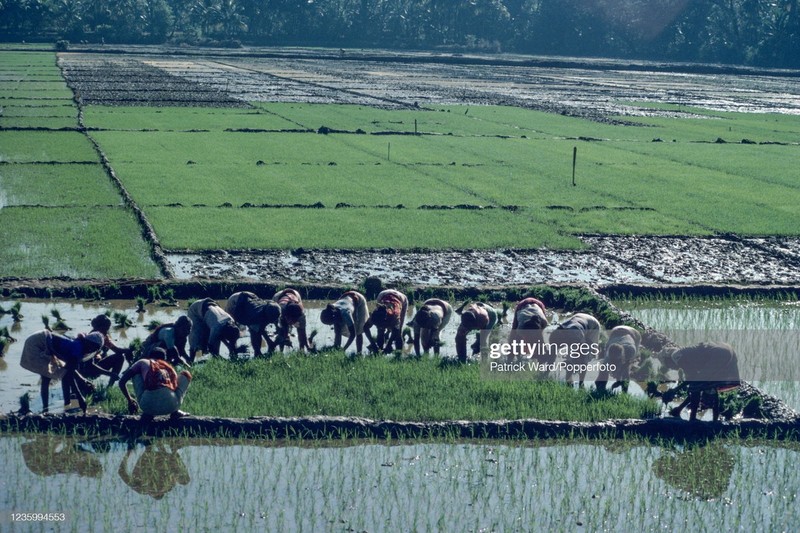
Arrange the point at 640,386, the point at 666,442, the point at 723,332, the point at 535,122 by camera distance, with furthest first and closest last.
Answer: the point at 535,122
the point at 723,332
the point at 640,386
the point at 666,442

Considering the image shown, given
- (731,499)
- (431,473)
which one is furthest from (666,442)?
(431,473)

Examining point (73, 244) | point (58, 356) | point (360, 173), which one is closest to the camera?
point (58, 356)

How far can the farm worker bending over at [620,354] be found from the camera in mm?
11867

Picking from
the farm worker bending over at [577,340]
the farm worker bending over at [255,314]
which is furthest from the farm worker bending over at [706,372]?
the farm worker bending over at [255,314]

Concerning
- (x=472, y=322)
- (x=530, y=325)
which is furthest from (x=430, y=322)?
(x=530, y=325)

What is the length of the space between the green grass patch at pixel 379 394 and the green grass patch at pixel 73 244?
5064 mm

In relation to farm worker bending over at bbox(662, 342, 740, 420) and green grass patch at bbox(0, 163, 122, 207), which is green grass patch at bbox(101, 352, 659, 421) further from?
green grass patch at bbox(0, 163, 122, 207)

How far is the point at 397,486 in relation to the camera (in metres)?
9.62

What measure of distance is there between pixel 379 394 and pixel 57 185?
50.1 feet

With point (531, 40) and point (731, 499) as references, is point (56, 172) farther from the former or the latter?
point (531, 40)

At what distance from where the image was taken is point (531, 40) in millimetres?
120812

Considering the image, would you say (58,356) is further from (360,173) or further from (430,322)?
(360,173)

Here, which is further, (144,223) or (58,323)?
(144,223)

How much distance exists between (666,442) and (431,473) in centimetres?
240
